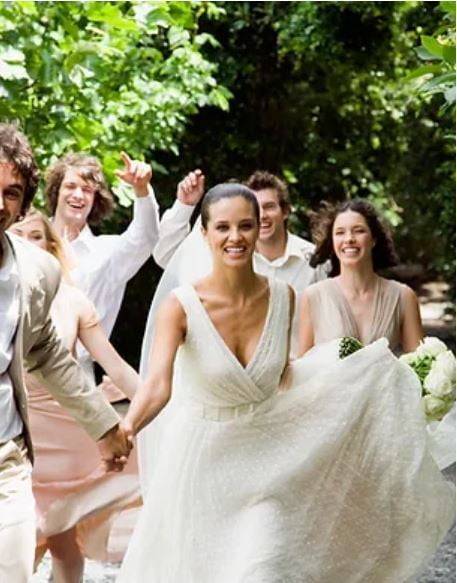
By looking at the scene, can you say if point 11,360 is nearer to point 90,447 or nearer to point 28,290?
point 28,290

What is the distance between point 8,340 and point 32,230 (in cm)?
222

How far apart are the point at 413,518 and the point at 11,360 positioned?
2194 millimetres

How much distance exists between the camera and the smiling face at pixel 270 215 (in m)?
7.37

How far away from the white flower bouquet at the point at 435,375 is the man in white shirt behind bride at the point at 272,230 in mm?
1399

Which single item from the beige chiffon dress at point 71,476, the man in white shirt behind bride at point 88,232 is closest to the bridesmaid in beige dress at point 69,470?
the beige chiffon dress at point 71,476

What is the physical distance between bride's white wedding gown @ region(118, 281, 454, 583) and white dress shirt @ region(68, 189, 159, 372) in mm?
1489

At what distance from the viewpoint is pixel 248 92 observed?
18562 mm

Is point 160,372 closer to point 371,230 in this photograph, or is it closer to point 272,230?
point 371,230

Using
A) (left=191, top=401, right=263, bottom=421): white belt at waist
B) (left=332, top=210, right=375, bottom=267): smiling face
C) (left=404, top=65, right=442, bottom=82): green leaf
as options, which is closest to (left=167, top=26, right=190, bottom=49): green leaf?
(left=332, top=210, right=375, bottom=267): smiling face

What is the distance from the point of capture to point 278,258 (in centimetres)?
Answer: 750

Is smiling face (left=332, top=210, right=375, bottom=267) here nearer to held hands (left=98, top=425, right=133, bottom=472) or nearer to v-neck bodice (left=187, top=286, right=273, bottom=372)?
v-neck bodice (left=187, top=286, right=273, bottom=372)

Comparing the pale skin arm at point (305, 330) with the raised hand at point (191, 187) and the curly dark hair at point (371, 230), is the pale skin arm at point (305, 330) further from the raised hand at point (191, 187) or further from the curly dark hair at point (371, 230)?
the raised hand at point (191, 187)

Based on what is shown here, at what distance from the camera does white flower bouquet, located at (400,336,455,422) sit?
5805 millimetres

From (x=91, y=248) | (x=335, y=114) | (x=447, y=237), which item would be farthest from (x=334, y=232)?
(x=335, y=114)
